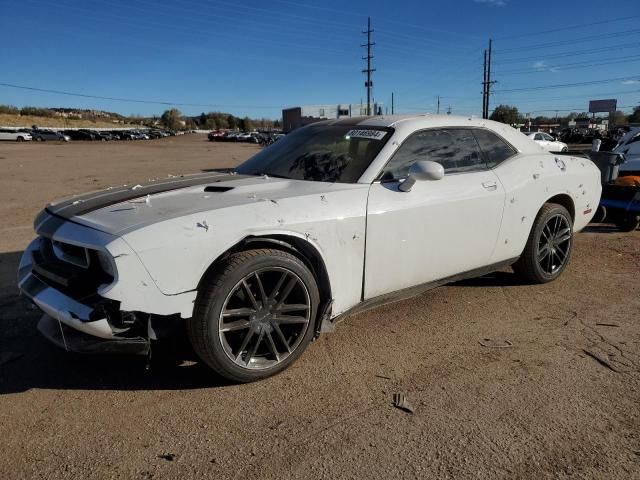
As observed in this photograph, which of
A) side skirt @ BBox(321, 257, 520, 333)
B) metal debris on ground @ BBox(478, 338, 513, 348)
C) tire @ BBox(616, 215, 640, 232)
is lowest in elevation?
metal debris on ground @ BBox(478, 338, 513, 348)

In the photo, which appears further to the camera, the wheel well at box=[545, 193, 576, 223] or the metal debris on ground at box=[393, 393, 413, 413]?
the wheel well at box=[545, 193, 576, 223]

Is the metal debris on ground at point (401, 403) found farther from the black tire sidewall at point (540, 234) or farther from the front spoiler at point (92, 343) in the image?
the black tire sidewall at point (540, 234)

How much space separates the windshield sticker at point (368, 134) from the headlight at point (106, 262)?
206 centimetres

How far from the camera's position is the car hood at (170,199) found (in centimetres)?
273

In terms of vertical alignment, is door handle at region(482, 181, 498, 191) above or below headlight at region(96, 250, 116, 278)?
above

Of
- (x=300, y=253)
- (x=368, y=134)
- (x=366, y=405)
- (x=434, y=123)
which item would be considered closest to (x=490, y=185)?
(x=434, y=123)

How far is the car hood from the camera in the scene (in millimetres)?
2734

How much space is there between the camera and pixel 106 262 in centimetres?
261

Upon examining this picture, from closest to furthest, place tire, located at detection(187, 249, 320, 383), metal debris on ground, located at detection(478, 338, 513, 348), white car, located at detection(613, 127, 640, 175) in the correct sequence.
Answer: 1. tire, located at detection(187, 249, 320, 383)
2. metal debris on ground, located at detection(478, 338, 513, 348)
3. white car, located at detection(613, 127, 640, 175)

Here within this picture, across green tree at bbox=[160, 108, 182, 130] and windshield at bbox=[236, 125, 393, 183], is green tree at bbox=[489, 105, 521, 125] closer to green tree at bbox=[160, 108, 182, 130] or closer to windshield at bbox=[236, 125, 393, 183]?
green tree at bbox=[160, 108, 182, 130]

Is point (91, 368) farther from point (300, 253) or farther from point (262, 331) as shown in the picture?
point (300, 253)

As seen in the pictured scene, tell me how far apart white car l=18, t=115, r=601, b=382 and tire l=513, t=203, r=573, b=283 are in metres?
0.02

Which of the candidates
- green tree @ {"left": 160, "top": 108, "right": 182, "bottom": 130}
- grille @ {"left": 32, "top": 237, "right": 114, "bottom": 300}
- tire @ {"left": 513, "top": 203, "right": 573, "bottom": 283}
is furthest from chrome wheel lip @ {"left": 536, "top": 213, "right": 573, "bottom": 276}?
green tree @ {"left": 160, "top": 108, "right": 182, "bottom": 130}

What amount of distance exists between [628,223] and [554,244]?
3.16 m
